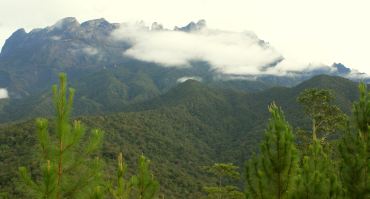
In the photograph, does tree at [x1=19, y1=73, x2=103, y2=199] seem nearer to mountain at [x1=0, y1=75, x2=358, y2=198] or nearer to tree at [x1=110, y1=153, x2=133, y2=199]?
tree at [x1=110, y1=153, x2=133, y2=199]

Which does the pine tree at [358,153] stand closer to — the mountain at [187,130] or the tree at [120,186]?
the tree at [120,186]

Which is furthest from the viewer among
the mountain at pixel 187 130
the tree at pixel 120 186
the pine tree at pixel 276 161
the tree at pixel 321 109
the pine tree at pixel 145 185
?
the mountain at pixel 187 130

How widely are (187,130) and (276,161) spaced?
127m

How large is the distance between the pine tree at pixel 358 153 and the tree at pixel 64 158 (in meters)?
5.45

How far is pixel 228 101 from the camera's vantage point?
164500 mm

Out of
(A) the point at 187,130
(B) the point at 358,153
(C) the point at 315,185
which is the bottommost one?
(A) the point at 187,130

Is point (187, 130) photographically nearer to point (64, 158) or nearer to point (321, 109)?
point (321, 109)

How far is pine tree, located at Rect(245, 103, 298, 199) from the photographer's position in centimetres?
804

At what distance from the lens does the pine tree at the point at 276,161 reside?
8.04m

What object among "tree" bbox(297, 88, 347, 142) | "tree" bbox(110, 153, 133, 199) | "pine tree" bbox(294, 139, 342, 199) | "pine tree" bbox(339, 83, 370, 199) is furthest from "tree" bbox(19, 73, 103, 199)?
"tree" bbox(297, 88, 347, 142)

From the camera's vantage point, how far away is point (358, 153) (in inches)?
370

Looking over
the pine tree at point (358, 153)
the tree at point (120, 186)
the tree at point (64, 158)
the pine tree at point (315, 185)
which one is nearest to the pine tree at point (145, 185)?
the tree at point (120, 186)

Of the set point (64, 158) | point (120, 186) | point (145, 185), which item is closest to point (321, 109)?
point (145, 185)

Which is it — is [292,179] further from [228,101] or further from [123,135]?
[228,101]
